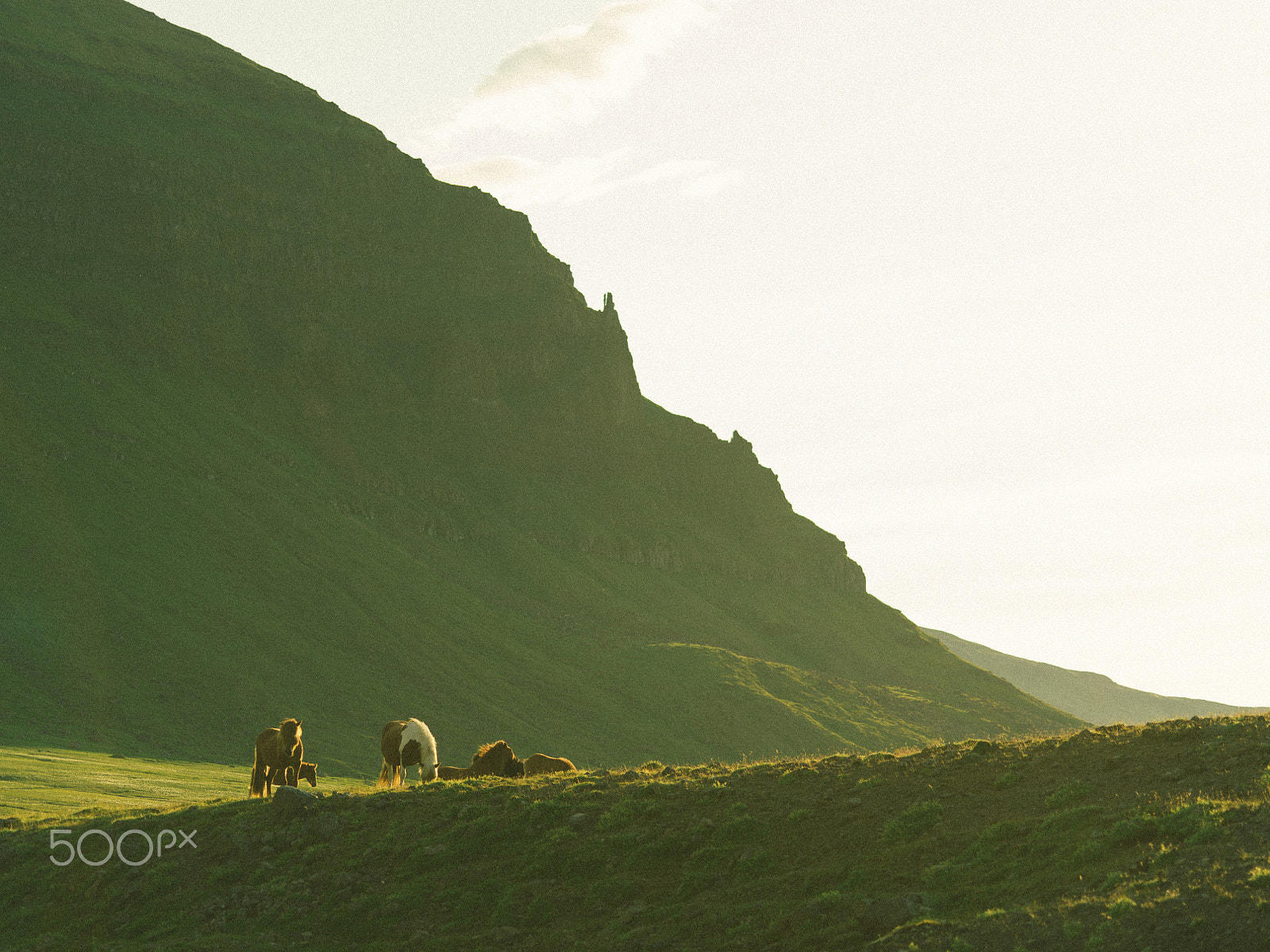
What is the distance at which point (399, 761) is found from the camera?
34.4 m

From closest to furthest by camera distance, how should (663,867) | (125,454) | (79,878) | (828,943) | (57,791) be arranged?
(828,943) → (663,867) → (79,878) → (57,791) → (125,454)

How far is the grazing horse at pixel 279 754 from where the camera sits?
31828mm

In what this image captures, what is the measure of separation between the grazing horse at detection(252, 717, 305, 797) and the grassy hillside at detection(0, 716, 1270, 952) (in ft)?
16.0

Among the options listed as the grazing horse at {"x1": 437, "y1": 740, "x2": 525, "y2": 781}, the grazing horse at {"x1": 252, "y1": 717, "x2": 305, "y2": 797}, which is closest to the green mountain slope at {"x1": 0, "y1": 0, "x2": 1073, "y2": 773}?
the grazing horse at {"x1": 252, "y1": 717, "x2": 305, "y2": 797}

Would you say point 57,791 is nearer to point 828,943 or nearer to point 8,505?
point 828,943

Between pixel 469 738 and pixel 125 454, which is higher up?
pixel 125 454

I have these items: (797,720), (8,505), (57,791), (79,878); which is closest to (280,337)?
(8,505)

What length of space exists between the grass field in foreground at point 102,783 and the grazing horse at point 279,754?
153cm

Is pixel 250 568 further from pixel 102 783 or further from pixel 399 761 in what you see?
pixel 399 761

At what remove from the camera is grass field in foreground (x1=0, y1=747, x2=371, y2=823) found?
38447 mm

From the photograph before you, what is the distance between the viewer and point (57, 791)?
4803 cm

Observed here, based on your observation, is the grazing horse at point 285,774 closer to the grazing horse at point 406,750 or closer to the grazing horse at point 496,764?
the grazing horse at point 406,750

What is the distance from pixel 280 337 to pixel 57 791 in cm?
15714

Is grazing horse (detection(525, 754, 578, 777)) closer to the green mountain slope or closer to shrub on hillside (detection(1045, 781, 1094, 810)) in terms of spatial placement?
shrub on hillside (detection(1045, 781, 1094, 810))
